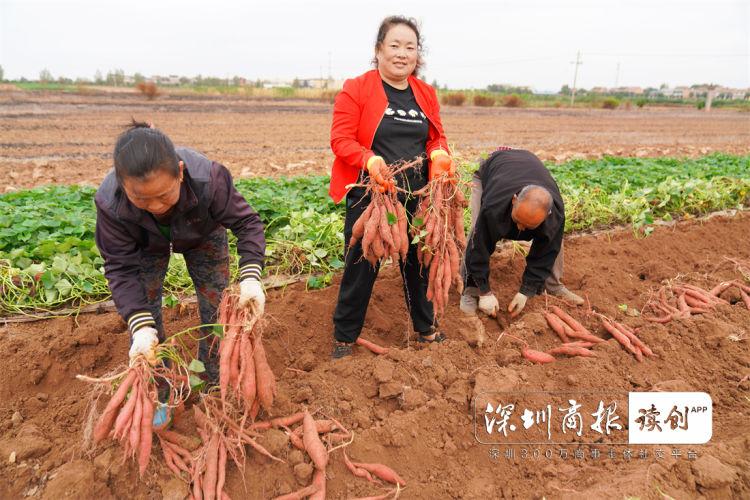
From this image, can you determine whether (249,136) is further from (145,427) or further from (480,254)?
(145,427)

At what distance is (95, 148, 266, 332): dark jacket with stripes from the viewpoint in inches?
83.0

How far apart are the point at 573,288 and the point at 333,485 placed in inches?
118

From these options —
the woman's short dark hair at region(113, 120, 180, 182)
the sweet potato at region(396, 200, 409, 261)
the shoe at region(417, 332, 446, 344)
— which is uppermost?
the woman's short dark hair at region(113, 120, 180, 182)

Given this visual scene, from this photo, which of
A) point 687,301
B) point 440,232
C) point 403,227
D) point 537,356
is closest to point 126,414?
point 403,227

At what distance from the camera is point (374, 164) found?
2.63 metres

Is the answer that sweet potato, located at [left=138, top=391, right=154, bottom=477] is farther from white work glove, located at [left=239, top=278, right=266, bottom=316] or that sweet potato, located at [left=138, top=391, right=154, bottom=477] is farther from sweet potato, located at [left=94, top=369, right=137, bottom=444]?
white work glove, located at [left=239, top=278, right=266, bottom=316]

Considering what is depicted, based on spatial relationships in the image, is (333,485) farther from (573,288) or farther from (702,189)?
(702,189)

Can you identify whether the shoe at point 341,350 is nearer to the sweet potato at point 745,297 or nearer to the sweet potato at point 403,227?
the sweet potato at point 403,227

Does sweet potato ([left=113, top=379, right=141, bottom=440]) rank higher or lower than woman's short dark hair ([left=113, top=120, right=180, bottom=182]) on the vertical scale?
lower

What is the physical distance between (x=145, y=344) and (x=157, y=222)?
574mm

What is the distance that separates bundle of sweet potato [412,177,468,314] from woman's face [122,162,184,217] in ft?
4.52

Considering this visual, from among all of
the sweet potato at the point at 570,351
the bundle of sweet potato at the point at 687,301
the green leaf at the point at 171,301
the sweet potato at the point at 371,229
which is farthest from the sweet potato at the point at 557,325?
the green leaf at the point at 171,301

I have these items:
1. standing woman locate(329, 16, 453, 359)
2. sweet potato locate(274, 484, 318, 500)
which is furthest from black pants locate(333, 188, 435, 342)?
sweet potato locate(274, 484, 318, 500)

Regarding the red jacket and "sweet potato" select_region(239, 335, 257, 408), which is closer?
"sweet potato" select_region(239, 335, 257, 408)
